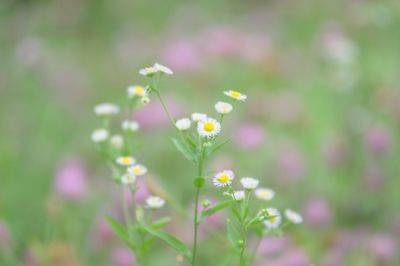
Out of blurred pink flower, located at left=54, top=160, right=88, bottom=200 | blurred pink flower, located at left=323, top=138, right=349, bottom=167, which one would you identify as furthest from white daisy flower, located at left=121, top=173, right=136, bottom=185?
blurred pink flower, located at left=323, top=138, right=349, bottom=167

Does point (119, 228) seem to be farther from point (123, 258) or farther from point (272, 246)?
point (272, 246)

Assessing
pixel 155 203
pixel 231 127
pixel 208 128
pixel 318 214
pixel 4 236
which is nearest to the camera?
pixel 208 128

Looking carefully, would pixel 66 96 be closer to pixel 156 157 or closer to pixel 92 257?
pixel 156 157

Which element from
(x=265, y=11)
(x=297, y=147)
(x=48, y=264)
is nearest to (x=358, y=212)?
(x=297, y=147)

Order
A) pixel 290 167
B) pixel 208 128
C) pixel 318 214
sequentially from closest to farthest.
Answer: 1. pixel 208 128
2. pixel 318 214
3. pixel 290 167

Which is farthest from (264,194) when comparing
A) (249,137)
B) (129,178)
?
(249,137)

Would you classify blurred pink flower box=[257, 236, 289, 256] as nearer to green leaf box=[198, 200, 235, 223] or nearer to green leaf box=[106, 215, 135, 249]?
green leaf box=[106, 215, 135, 249]

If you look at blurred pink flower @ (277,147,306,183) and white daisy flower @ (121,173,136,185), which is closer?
white daisy flower @ (121,173,136,185)
